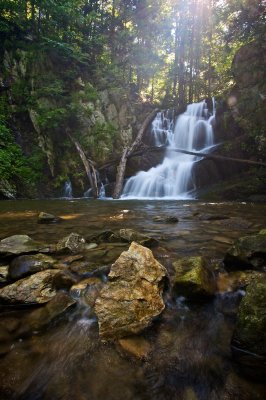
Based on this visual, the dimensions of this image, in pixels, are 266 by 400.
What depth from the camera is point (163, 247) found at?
14.2 feet

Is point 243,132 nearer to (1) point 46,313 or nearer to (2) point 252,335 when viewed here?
(2) point 252,335

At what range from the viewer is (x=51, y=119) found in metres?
15.0

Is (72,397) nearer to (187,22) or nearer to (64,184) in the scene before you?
(64,184)

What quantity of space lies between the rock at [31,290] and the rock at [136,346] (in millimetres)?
992

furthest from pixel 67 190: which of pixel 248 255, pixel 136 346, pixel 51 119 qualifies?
pixel 136 346

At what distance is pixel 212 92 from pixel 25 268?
1141 inches

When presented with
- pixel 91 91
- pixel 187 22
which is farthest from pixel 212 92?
pixel 91 91

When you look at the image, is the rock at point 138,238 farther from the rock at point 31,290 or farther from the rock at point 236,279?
the rock at point 31,290

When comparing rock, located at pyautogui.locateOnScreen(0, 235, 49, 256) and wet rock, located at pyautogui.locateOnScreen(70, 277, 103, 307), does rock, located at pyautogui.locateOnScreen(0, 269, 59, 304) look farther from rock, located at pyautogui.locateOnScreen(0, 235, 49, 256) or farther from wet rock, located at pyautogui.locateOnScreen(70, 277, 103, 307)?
rock, located at pyautogui.locateOnScreen(0, 235, 49, 256)

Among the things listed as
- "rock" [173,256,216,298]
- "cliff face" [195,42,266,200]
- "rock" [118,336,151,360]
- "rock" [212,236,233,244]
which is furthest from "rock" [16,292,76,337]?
"cliff face" [195,42,266,200]

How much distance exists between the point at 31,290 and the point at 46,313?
0.36 metres

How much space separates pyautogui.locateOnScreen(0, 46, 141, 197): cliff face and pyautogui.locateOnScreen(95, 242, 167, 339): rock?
36.7 ft

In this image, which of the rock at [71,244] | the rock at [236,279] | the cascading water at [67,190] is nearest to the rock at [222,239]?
the rock at [236,279]

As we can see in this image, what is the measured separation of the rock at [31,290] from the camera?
273 centimetres
